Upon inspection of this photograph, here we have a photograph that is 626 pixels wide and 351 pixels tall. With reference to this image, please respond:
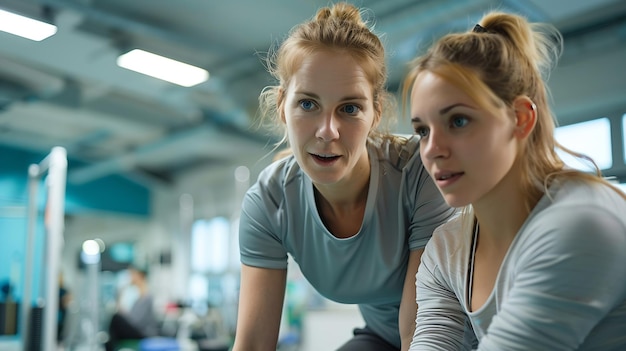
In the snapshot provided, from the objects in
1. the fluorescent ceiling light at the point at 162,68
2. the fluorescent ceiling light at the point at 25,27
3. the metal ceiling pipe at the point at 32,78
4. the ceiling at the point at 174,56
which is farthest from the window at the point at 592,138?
the metal ceiling pipe at the point at 32,78

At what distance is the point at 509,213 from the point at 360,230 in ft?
1.33

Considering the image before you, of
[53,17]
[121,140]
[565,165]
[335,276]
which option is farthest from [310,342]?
[121,140]

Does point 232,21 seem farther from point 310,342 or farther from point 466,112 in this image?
point 466,112

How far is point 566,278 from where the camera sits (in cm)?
86

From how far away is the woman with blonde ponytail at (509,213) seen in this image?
34.0 inches

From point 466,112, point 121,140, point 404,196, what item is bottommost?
point 404,196

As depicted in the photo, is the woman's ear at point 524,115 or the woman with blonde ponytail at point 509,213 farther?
the woman's ear at point 524,115

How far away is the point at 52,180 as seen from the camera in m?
3.79

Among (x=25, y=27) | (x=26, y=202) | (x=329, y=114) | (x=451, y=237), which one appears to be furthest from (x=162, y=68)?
(x=451, y=237)

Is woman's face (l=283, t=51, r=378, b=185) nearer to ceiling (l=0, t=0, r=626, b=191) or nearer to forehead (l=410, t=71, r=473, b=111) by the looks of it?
forehead (l=410, t=71, r=473, b=111)

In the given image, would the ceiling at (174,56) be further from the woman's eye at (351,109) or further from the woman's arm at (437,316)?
the woman's arm at (437,316)

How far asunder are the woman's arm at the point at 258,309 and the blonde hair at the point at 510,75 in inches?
24.9

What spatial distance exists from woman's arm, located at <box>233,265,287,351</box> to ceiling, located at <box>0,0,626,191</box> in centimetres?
173

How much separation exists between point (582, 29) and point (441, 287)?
4.51m
